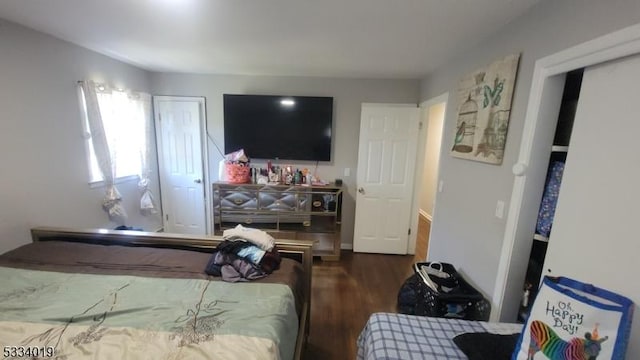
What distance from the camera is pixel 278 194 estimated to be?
332 cm

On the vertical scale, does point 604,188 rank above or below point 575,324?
above

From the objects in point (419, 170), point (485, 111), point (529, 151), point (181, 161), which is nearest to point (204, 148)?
point (181, 161)

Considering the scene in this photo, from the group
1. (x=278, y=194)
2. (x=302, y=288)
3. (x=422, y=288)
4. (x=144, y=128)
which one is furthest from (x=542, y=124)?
(x=144, y=128)

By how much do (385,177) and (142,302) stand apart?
9.25 ft

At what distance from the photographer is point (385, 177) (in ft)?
11.2

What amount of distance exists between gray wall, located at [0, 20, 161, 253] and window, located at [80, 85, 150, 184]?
0.38 feet

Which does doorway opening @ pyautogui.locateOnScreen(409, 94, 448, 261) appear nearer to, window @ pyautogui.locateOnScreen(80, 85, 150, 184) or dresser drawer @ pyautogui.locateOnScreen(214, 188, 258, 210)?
dresser drawer @ pyautogui.locateOnScreen(214, 188, 258, 210)

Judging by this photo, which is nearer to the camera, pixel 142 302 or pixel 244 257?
pixel 142 302

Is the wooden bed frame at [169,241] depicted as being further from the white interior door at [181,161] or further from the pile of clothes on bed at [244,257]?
the white interior door at [181,161]

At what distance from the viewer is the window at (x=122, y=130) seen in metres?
2.68

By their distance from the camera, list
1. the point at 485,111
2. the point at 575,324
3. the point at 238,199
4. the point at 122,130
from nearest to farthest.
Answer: the point at 575,324 < the point at 485,111 < the point at 122,130 < the point at 238,199

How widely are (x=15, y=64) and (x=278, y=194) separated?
2477 millimetres

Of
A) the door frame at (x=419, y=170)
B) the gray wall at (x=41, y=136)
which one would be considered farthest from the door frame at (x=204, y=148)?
the door frame at (x=419, y=170)

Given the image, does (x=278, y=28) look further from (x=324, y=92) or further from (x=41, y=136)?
(x=41, y=136)
